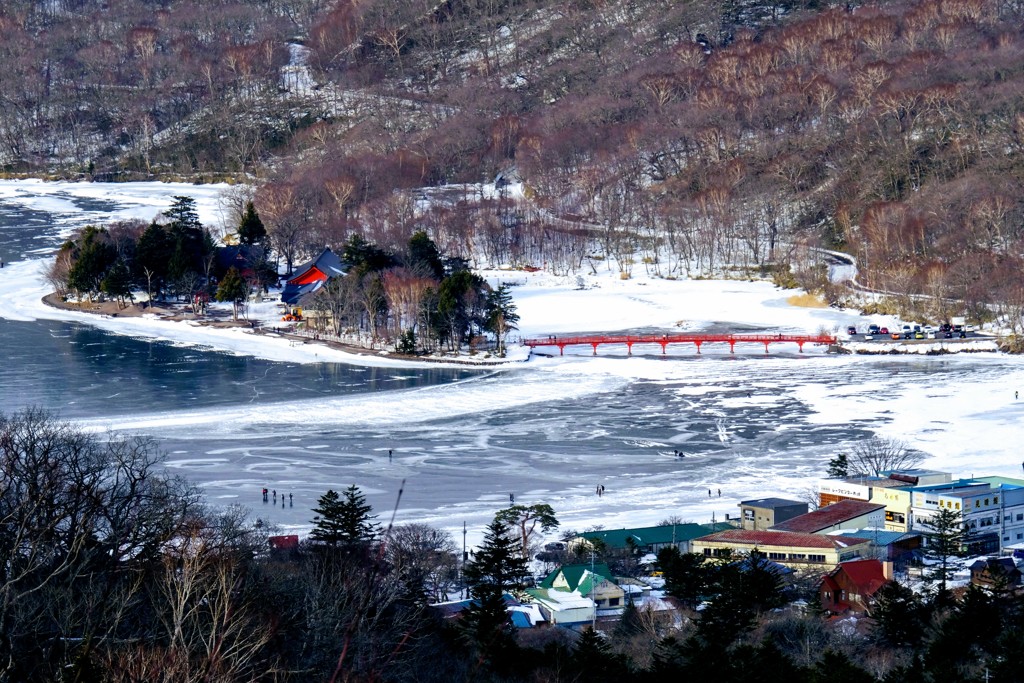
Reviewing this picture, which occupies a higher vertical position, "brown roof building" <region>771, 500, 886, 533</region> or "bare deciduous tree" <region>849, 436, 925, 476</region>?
"bare deciduous tree" <region>849, 436, 925, 476</region>

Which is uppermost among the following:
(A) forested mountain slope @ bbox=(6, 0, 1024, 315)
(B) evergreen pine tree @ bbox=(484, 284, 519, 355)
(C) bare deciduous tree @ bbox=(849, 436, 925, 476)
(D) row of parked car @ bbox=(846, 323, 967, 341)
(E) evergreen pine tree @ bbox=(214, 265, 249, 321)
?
(A) forested mountain slope @ bbox=(6, 0, 1024, 315)

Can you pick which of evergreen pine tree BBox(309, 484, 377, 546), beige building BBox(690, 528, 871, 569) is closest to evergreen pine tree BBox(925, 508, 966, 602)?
beige building BBox(690, 528, 871, 569)

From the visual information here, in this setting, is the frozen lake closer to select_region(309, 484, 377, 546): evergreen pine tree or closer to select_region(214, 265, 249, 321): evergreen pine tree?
select_region(309, 484, 377, 546): evergreen pine tree

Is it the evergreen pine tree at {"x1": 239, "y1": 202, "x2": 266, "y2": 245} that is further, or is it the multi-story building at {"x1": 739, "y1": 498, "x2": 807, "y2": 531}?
the evergreen pine tree at {"x1": 239, "y1": 202, "x2": 266, "y2": 245}

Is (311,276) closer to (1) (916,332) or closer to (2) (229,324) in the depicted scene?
(2) (229,324)

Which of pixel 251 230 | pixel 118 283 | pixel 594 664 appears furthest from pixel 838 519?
pixel 251 230

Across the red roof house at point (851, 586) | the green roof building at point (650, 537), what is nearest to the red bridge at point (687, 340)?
the green roof building at point (650, 537)
